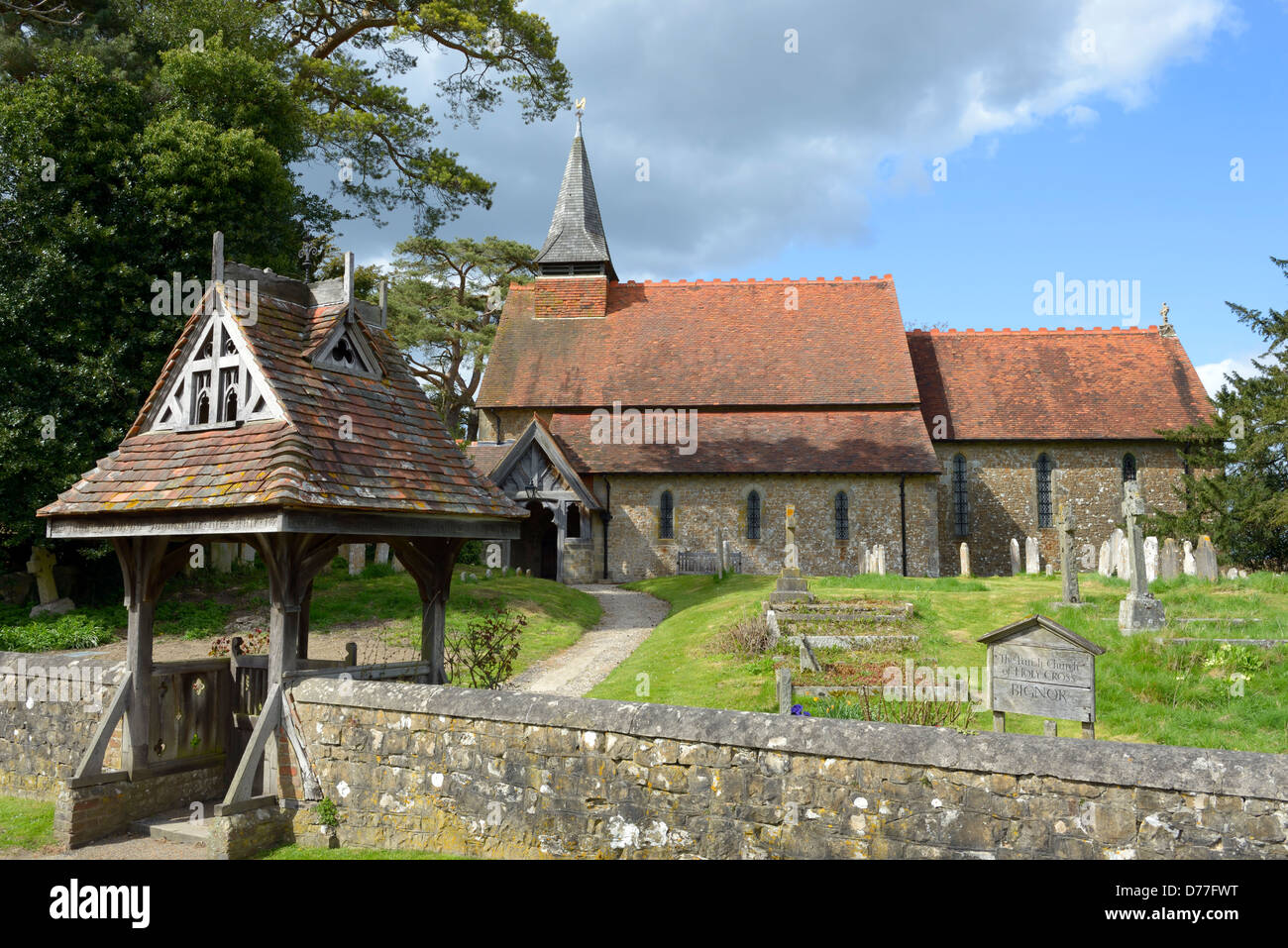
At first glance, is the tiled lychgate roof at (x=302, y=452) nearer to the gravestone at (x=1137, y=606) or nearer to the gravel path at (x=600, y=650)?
the gravel path at (x=600, y=650)

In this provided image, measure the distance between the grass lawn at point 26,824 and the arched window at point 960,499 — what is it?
2693 centimetres

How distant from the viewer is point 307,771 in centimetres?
757

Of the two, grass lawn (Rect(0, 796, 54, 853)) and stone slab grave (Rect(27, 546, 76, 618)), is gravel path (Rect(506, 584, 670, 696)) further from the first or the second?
stone slab grave (Rect(27, 546, 76, 618))

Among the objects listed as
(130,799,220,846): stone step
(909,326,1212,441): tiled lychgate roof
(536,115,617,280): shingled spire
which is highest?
(536,115,617,280): shingled spire

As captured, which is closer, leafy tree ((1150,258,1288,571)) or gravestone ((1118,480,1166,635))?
gravestone ((1118,480,1166,635))

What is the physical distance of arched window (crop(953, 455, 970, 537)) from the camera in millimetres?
29983

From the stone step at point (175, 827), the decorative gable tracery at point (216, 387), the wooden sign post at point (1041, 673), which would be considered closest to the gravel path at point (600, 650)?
the stone step at point (175, 827)

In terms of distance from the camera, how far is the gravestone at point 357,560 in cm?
2320

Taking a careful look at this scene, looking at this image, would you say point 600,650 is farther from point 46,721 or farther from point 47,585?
point 47,585

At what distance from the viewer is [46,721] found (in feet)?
31.7

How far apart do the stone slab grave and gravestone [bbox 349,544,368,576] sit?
6.22 m

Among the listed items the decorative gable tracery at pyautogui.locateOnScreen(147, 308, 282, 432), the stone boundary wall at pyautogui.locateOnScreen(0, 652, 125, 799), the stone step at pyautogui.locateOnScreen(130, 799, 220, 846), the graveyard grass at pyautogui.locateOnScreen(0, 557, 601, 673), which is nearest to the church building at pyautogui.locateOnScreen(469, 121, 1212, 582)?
the graveyard grass at pyautogui.locateOnScreen(0, 557, 601, 673)

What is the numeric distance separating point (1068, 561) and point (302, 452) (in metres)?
13.3
